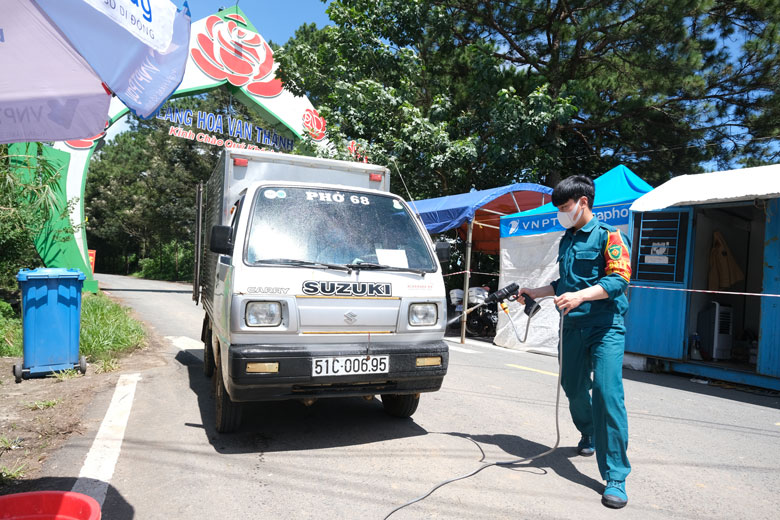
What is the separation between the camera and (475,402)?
5.56 metres

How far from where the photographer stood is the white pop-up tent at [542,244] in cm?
919

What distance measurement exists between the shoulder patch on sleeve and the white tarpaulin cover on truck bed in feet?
15.1

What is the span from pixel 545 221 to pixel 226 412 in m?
7.58

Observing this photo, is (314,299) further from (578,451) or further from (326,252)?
(578,451)

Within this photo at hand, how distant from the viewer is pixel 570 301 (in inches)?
126

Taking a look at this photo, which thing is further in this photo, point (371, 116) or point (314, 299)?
point (371, 116)

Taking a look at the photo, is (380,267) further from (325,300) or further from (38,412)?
(38,412)

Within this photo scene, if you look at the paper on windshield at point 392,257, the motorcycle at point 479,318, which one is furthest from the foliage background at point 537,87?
the paper on windshield at point 392,257

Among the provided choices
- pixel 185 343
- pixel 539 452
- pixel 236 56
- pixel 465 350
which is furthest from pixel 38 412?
pixel 236 56

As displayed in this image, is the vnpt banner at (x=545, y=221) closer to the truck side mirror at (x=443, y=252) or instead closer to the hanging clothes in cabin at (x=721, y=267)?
the hanging clothes in cabin at (x=721, y=267)

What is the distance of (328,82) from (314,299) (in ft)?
45.9

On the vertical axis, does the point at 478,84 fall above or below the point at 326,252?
above

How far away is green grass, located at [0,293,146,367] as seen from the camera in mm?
7188

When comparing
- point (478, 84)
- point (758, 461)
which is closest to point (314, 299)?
point (758, 461)
